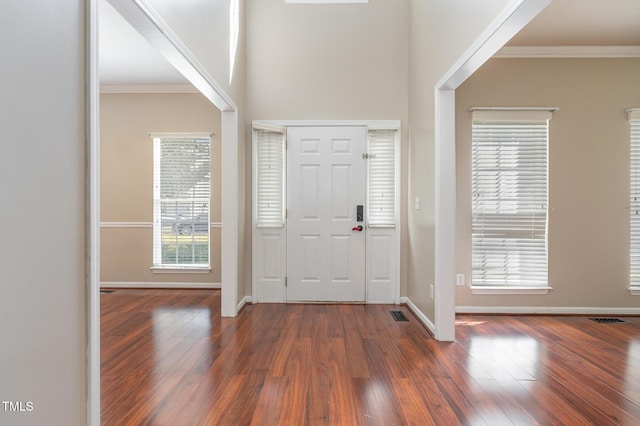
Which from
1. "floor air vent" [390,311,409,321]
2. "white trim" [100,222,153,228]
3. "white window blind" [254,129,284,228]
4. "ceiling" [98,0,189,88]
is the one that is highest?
"ceiling" [98,0,189,88]

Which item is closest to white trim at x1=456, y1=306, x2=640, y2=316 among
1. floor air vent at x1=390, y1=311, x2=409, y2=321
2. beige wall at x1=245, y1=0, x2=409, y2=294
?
floor air vent at x1=390, y1=311, x2=409, y2=321

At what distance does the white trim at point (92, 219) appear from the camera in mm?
1524

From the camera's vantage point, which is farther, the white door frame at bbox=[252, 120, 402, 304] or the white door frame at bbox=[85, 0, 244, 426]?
the white door frame at bbox=[252, 120, 402, 304]

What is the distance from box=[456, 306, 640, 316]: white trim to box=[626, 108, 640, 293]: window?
0.32 meters

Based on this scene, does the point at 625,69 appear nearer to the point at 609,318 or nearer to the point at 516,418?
the point at 609,318

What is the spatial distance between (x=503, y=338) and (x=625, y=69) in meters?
3.43

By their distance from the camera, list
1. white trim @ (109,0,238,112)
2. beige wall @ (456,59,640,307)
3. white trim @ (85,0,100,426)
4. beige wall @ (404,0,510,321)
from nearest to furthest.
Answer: white trim @ (85,0,100,426), white trim @ (109,0,238,112), beige wall @ (404,0,510,321), beige wall @ (456,59,640,307)

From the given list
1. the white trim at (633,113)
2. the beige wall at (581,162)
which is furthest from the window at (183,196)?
the white trim at (633,113)

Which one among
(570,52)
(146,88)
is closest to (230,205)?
(146,88)

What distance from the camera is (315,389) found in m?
2.31

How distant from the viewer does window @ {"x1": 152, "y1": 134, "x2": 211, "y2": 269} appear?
5234mm

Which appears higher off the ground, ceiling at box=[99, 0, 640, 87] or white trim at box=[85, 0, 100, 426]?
ceiling at box=[99, 0, 640, 87]

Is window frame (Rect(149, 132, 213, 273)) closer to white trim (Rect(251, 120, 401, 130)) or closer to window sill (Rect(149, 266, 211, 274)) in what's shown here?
window sill (Rect(149, 266, 211, 274))

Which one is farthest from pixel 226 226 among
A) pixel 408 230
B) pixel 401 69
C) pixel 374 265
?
pixel 401 69
